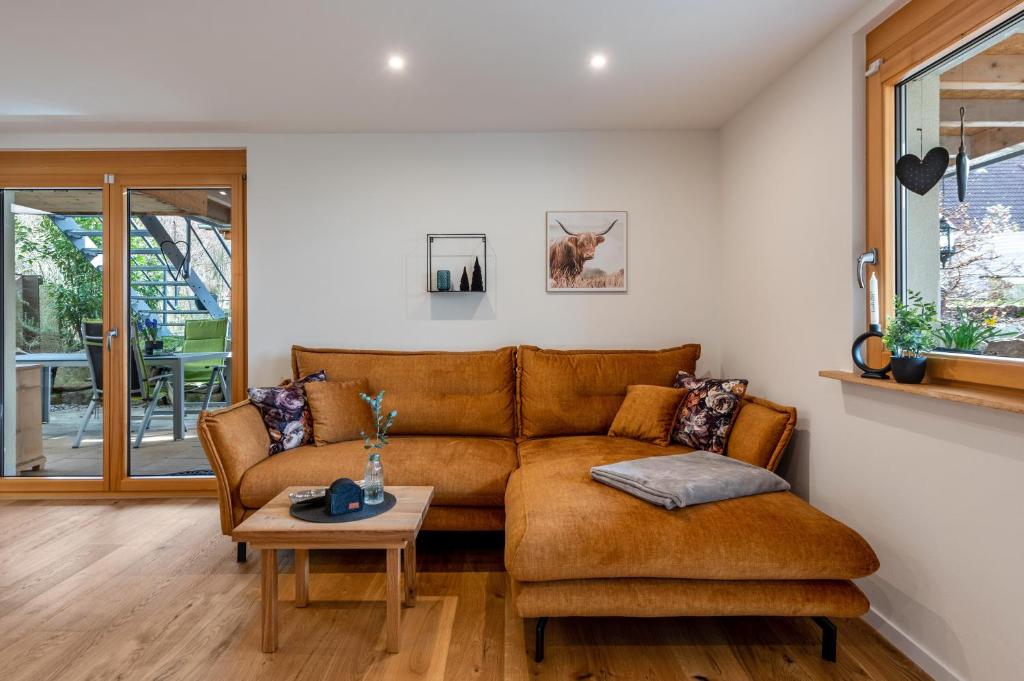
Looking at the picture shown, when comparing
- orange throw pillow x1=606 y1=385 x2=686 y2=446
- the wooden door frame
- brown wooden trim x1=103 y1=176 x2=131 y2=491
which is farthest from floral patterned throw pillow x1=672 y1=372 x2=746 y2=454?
brown wooden trim x1=103 y1=176 x2=131 y2=491

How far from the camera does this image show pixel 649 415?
2.90 m

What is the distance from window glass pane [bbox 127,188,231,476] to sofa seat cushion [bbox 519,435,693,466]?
7.45ft

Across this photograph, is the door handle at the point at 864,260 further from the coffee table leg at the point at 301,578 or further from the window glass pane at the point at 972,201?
the coffee table leg at the point at 301,578

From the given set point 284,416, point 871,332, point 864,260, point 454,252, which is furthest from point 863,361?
point 284,416

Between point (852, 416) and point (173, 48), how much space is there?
335 cm

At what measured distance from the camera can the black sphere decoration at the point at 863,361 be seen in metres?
2.00

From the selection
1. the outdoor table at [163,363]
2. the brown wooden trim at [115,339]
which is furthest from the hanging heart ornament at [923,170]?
the brown wooden trim at [115,339]

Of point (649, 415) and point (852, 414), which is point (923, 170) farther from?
point (649, 415)

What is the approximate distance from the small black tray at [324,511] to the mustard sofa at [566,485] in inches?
18.4

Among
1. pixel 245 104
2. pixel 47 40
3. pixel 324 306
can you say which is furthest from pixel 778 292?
pixel 47 40

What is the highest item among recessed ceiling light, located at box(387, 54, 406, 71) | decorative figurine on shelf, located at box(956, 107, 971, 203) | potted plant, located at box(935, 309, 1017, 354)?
recessed ceiling light, located at box(387, 54, 406, 71)

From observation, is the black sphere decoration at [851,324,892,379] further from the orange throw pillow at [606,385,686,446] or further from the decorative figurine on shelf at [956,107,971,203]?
the orange throw pillow at [606,385,686,446]

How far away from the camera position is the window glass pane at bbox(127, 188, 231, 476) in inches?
145

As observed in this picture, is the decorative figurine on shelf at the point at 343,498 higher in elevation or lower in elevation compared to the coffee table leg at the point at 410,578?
higher
